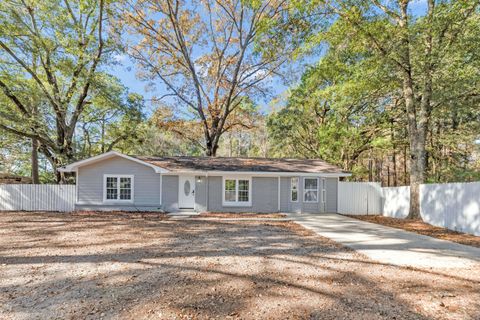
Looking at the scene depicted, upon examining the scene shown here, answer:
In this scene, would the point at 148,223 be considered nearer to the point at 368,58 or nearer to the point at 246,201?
the point at 246,201

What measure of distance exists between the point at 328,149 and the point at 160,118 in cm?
1333

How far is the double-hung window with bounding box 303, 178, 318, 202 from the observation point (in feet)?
45.7

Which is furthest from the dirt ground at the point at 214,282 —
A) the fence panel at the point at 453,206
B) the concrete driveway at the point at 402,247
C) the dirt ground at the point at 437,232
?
the fence panel at the point at 453,206

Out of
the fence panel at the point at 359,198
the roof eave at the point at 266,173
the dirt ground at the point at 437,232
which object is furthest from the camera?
the fence panel at the point at 359,198

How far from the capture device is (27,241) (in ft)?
23.2

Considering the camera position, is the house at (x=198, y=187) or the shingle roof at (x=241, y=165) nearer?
the house at (x=198, y=187)

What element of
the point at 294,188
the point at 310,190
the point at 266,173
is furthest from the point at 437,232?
the point at 266,173

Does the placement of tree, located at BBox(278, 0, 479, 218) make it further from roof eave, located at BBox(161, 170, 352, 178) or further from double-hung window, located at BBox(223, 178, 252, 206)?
double-hung window, located at BBox(223, 178, 252, 206)

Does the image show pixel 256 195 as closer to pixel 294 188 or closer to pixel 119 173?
pixel 294 188

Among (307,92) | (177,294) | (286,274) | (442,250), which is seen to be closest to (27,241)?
(177,294)

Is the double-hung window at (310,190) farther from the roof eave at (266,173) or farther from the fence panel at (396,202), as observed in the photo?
the fence panel at (396,202)

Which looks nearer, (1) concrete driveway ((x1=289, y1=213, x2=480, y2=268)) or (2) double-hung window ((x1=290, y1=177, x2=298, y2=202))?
(1) concrete driveway ((x1=289, y1=213, x2=480, y2=268))

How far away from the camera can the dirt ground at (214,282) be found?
3266 millimetres

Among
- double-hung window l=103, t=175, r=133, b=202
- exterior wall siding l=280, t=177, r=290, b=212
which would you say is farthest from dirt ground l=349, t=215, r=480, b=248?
double-hung window l=103, t=175, r=133, b=202
